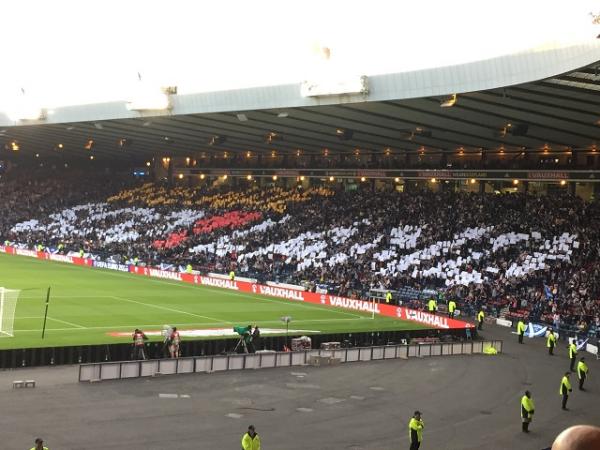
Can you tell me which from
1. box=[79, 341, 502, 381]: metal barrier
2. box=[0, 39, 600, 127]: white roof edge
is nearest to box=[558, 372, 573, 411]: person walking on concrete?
box=[79, 341, 502, 381]: metal barrier

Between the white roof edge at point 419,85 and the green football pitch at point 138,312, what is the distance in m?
12.7

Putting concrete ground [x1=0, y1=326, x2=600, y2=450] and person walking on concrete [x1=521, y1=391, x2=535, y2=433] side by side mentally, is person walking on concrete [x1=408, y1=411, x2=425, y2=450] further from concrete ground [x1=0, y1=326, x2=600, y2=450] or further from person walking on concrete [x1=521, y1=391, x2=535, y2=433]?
person walking on concrete [x1=521, y1=391, x2=535, y2=433]

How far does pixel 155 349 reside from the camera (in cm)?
3188

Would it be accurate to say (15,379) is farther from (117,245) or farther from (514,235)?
(117,245)

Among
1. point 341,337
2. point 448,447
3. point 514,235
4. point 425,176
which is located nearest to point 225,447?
point 448,447

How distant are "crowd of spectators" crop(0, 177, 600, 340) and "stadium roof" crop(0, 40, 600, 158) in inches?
193

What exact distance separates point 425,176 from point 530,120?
21789 millimetres

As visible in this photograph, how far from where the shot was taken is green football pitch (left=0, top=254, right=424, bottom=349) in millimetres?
39094

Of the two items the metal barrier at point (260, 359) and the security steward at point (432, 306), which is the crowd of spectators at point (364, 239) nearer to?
the security steward at point (432, 306)

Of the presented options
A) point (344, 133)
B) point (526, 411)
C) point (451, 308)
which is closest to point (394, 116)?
point (344, 133)

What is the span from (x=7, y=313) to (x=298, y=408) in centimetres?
2129

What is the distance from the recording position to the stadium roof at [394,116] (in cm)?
3791

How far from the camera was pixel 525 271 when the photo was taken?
51.2 meters

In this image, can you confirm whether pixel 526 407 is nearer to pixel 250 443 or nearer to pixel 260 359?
pixel 250 443
